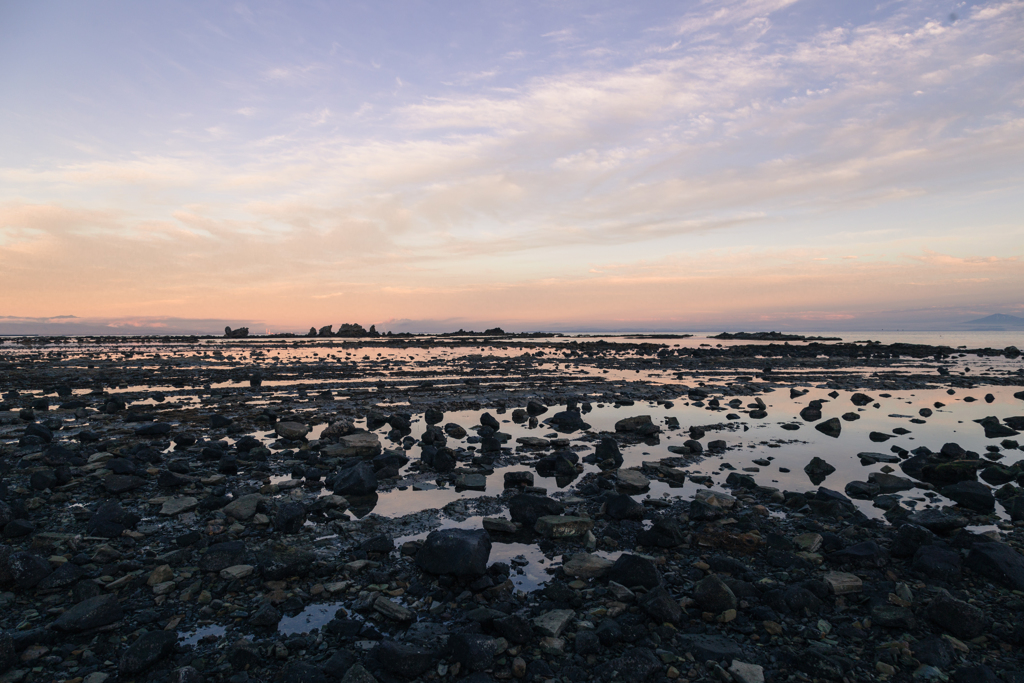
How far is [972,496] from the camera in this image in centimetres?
905

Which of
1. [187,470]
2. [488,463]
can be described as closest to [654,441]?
[488,463]

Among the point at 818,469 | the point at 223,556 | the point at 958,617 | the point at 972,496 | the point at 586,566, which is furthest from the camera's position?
the point at 818,469

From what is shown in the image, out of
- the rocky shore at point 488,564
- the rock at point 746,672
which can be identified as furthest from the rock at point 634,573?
the rock at point 746,672

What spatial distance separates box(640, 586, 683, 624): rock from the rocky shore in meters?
0.03

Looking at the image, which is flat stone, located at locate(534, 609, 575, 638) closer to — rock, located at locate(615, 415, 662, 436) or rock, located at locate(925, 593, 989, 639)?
rock, located at locate(925, 593, 989, 639)

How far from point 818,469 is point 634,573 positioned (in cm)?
763

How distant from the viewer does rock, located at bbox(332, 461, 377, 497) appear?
9.72 metres

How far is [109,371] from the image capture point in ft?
113

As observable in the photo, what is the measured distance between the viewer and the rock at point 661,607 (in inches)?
211

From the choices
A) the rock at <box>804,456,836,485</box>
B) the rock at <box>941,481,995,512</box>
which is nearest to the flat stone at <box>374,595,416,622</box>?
the rock at <box>804,456,836,485</box>

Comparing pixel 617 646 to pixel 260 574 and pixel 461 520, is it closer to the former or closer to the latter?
pixel 461 520

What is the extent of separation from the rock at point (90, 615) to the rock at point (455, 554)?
3347 mm

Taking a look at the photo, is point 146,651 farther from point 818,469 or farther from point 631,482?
point 818,469

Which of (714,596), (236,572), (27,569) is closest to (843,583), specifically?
(714,596)
